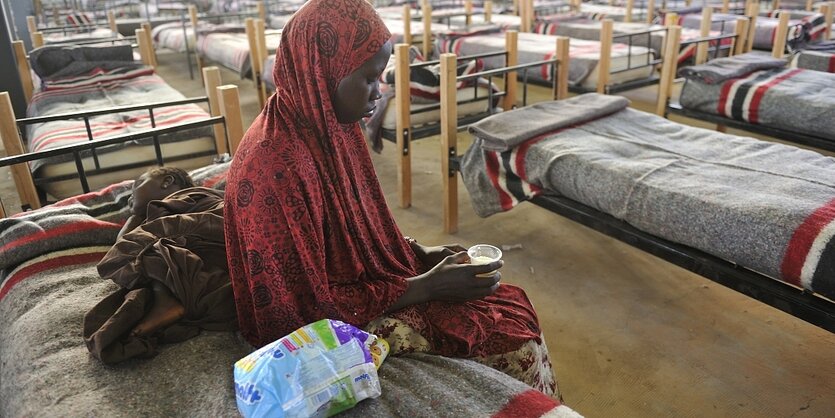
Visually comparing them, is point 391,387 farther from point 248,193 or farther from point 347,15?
point 347,15

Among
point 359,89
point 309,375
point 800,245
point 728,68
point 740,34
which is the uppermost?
point 359,89

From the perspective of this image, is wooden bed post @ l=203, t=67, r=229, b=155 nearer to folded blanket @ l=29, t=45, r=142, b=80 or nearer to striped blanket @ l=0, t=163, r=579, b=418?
striped blanket @ l=0, t=163, r=579, b=418

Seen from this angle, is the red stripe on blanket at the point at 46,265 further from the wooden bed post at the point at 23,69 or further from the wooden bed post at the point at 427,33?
the wooden bed post at the point at 427,33

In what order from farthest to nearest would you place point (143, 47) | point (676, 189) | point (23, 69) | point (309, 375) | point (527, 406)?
point (143, 47), point (23, 69), point (676, 189), point (527, 406), point (309, 375)

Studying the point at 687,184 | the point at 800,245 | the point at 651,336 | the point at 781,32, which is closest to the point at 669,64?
the point at 781,32

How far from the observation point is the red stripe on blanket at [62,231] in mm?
1873

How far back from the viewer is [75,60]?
5.06 metres

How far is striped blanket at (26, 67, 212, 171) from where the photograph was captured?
3.31m

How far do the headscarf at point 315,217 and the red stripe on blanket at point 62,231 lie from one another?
80cm

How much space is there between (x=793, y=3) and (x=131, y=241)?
33.2ft

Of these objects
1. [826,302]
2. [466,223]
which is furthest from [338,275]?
[466,223]

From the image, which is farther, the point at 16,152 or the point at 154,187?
the point at 16,152

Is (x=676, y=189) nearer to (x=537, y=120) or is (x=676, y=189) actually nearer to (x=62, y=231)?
(x=537, y=120)

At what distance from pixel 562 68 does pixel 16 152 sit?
3054 millimetres
